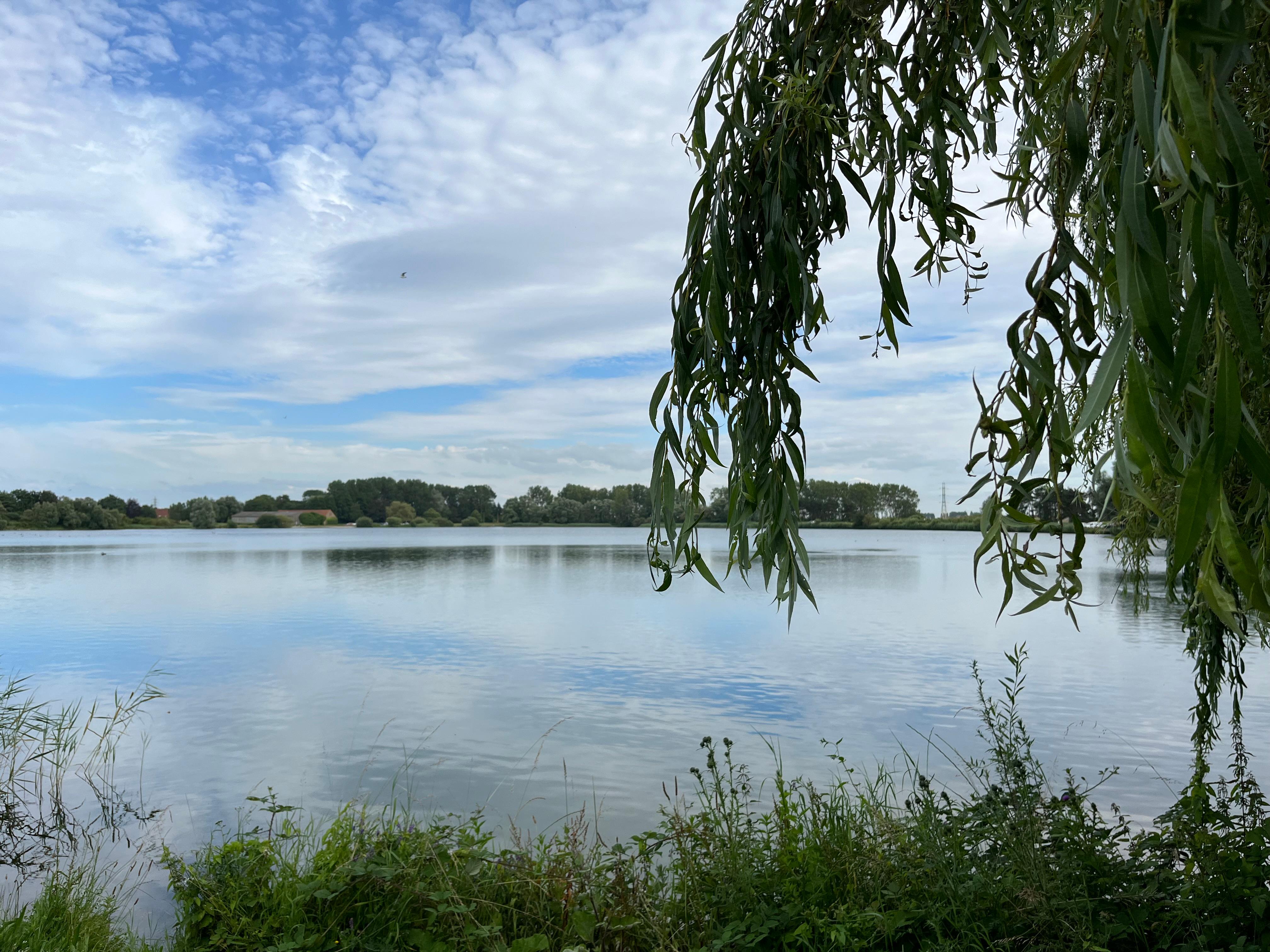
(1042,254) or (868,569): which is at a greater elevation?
(1042,254)

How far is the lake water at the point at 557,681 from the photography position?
6863 millimetres

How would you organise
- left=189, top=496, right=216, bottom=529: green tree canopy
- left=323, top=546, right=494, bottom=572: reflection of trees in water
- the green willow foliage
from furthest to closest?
left=189, top=496, right=216, bottom=529: green tree canopy, left=323, top=546, right=494, bottom=572: reflection of trees in water, the green willow foliage

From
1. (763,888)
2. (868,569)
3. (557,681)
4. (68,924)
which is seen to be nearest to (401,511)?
(868,569)

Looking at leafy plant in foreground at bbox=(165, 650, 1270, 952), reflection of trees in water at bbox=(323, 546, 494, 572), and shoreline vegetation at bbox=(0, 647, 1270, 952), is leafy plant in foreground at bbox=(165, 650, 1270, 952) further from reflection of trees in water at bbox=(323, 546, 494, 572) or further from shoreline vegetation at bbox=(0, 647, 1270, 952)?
reflection of trees in water at bbox=(323, 546, 494, 572)

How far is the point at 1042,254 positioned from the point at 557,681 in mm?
9618

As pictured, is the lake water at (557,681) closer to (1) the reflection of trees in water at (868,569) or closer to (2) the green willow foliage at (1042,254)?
(1) the reflection of trees in water at (868,569)

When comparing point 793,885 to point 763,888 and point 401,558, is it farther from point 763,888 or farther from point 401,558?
point 401,558

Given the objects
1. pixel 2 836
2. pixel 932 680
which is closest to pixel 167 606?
pixel 2 836

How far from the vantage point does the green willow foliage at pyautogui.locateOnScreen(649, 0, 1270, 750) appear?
4.20ft

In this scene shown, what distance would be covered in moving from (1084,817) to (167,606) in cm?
1846

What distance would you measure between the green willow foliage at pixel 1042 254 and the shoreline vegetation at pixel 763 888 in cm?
115

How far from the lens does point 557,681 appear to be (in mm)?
10711

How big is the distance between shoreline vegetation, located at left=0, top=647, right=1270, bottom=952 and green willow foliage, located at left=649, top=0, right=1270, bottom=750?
115cm

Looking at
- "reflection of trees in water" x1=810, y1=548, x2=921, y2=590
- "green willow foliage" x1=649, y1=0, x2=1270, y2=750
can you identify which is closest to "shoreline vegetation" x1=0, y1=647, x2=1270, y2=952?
"green willow foliage" x1=649, y1=0, x2=1270, y2=750
